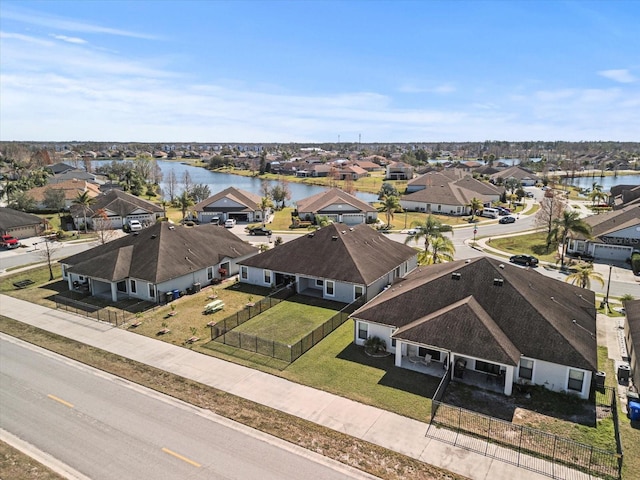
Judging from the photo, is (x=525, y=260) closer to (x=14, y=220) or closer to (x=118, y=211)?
(x=118, y=211)

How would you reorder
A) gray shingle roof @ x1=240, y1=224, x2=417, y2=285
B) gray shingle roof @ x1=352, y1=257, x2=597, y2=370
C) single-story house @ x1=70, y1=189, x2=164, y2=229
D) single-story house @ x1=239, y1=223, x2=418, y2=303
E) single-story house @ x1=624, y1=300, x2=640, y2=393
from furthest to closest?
single-story house @ x1=70, y1=189, x2=164, y2=229, gray shingle roof @ x1=240, y1=224, x2=417, y2=285, single-story house @ x1=239, y1=223, x2=418, y2=303, single-story house @ x1=624, y1=300, x2=640, y2=393, gray shingle roof @ x1=352, y1=257, x2=597, y2=370

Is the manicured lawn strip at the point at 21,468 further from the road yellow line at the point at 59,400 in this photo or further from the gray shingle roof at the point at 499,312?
the gray shingle roof at the point at 499,312

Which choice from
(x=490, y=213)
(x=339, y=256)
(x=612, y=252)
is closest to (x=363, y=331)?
(x=339, y=256)

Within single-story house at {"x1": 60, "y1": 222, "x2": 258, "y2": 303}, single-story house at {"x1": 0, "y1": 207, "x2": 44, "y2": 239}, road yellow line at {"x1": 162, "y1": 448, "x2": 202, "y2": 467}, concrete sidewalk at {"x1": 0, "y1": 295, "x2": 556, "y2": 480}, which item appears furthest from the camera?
single-story house at {"x1": 0, "y1": 207, "x2": 44, "y2": 239}

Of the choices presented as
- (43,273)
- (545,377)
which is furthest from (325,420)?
(43,273)

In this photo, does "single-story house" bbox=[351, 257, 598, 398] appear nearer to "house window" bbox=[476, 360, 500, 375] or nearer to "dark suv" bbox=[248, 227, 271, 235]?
"house window" bbox=[476, 360, 500, 375]

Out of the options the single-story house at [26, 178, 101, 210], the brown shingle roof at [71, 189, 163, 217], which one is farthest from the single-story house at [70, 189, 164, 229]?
the single-story house at [26, 178, 101, 210]

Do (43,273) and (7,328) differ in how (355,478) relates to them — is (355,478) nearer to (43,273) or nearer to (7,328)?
(7,328)
